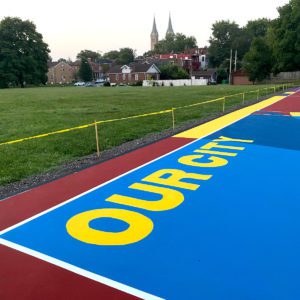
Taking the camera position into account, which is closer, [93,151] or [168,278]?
[168,278]

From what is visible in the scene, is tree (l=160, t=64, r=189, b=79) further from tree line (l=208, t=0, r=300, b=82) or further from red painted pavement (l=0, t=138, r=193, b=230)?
red painted pavement (l=0, t=138, r=193, b=230)

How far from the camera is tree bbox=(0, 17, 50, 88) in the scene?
86.8 meters

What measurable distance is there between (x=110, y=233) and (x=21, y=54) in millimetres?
95885

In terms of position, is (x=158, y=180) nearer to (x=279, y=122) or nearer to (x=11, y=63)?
(x=279, y=122)

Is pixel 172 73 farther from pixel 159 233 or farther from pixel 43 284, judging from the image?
pixel 43 284

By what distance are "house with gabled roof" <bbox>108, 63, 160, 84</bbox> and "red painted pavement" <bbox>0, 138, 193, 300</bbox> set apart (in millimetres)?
85294

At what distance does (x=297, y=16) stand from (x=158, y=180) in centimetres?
6587

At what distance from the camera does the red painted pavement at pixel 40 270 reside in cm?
375

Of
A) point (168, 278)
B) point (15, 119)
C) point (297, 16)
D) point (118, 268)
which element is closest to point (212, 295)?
point (168, 278)

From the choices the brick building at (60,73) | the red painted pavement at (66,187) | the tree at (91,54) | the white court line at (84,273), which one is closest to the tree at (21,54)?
the brick building at (60,73)

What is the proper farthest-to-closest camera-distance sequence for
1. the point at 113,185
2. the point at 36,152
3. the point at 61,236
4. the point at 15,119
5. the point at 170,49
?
the point at 170,49 → the point at 15,119 → the point at 36,152 → the point at 113,185 → the point at 61,236

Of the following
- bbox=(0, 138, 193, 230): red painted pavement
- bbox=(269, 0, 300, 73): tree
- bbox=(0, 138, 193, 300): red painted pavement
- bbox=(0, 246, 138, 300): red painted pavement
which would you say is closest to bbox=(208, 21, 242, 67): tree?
bbox=(269, 0, 300, 73): tree

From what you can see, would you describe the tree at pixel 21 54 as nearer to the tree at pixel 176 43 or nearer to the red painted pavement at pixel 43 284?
the tree at pixel 176 43

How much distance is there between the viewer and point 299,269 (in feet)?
13.5
